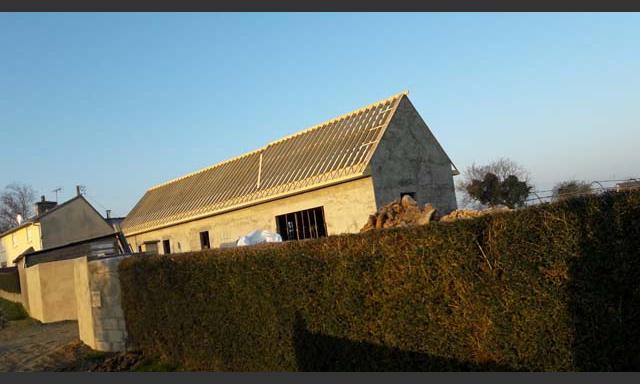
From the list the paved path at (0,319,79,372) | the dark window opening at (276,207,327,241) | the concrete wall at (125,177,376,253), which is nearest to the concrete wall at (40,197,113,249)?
the concrete wall at (125,177,376,253)

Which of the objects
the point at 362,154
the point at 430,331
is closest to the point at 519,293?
the point at 430,331

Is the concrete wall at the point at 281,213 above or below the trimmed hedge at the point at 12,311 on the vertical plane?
above

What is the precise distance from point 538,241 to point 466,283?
94 centimetres

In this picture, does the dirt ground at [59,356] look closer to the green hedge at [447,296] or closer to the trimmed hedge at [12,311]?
the green hedge at [447,296]

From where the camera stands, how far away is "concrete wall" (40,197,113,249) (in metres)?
44.2

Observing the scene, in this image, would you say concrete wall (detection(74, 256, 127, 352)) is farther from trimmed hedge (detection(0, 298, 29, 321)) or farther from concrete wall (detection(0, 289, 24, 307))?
concrete wall (detection(0, 289, 24, 307))

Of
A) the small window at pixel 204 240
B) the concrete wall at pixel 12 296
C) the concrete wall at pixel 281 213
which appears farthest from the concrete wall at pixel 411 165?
the concrete wall at pixel 12 296

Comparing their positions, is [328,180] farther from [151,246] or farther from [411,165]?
[151,246]

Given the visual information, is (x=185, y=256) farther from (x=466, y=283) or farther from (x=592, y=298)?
(x=592, y=298)

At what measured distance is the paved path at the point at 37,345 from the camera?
40.4 ft

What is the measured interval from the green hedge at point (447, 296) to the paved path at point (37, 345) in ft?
18.4

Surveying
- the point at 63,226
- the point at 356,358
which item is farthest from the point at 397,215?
the point at 63,226

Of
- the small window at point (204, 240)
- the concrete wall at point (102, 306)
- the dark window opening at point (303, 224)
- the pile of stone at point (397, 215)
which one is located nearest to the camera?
the concrete wall at point (102, 306)

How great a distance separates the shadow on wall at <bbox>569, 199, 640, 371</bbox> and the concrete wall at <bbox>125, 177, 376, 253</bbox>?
44.4ft
